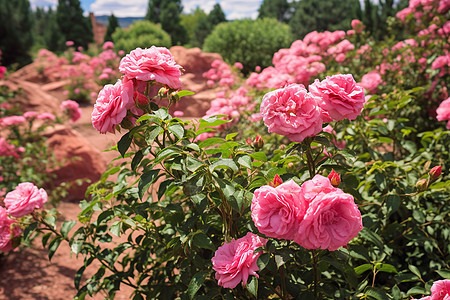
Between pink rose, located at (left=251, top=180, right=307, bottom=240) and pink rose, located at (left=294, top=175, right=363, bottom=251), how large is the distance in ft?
0.06

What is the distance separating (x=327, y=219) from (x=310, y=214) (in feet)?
0.15

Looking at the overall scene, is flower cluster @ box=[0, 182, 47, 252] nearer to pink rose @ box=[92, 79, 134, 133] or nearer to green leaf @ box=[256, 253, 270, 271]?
pink rose @ box=[92, 79, 134, 133]

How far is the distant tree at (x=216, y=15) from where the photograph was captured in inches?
992

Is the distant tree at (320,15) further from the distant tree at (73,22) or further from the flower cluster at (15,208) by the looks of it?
the flower cluster at (15,208)

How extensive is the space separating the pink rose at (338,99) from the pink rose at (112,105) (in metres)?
0.51

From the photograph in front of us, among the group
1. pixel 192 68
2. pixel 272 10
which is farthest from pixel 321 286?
pixel 272 10

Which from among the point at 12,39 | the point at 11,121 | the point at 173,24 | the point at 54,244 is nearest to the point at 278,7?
the point at 173,24

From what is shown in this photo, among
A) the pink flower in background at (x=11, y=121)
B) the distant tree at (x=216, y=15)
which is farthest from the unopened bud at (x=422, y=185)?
the distant tree at (x=216, y=15)

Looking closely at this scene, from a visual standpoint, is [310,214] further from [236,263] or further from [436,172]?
[436,172]

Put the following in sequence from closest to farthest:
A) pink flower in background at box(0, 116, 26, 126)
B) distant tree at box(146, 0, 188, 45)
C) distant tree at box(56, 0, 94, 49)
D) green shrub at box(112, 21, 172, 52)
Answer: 1. pink flower in background at box(0, 116, 26, 126)
2. green shrub at box(112, 21, 172, 52)
3. distant tree at box(146, 0, 188, 45)
4. distant tree at box(56, 0, 94, 49)

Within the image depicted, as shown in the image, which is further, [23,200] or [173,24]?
[173,24]

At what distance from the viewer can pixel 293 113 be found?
0.96 m

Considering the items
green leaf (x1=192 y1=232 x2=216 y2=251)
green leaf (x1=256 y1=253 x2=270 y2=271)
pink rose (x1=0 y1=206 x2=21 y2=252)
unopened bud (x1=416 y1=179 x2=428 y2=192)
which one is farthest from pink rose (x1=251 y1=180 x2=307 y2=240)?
pink rose (x1=0 y1=206 x2=21 y2=252)

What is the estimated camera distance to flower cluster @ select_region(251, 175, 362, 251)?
0.79m
